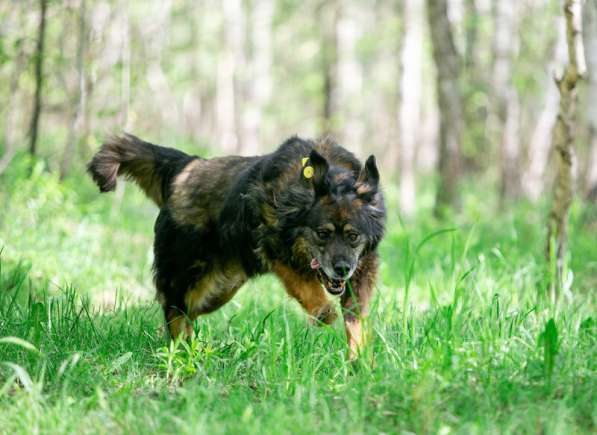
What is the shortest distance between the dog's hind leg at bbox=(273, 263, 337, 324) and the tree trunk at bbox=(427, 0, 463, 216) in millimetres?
8364

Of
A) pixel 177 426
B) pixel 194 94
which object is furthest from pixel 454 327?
pixel 194 94

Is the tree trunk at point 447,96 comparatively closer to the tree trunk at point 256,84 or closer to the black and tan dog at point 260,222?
the tree trunk at point 256,84

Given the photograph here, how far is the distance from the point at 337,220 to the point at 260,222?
0.65 m

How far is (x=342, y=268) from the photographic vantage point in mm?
4891

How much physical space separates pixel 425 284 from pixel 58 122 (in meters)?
18.7

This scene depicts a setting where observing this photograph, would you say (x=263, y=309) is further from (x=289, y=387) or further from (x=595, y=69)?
(x=595, y=69)

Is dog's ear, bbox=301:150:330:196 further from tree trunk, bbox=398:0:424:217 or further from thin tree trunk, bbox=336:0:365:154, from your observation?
thin tree trunk, bbox=336:0:365:154

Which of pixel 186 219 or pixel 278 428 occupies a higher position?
pixel 186 219

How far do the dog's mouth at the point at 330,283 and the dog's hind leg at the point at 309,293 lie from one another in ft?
0.34

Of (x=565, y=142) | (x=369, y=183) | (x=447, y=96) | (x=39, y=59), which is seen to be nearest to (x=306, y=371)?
(x=369, y=183)

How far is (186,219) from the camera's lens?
596 centimetres

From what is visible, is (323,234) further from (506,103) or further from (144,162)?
(506,103)

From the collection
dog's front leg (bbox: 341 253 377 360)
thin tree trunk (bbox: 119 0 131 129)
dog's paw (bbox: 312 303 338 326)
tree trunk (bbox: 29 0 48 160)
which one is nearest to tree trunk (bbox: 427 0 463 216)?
thin tree trunk (bbox: 119 0 131 129)

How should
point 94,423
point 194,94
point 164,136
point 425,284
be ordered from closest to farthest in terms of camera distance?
point 94,423 < point 425,284 < point 164,136 < point 194,94
